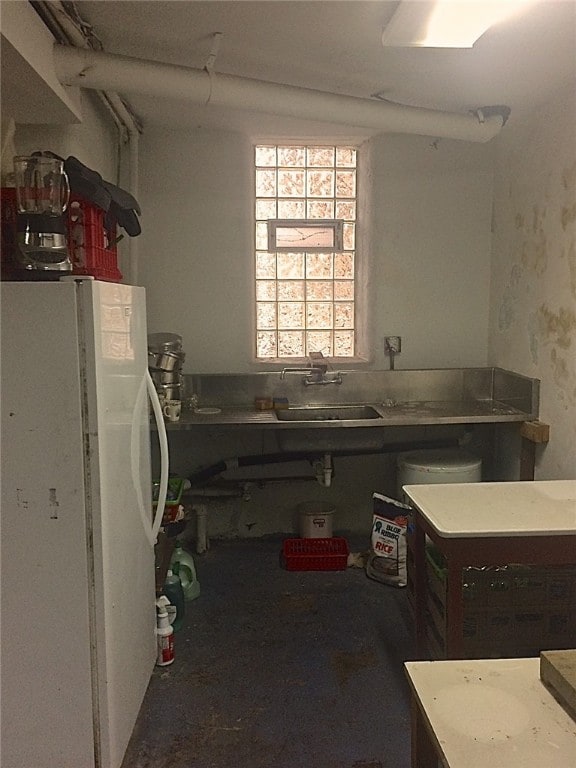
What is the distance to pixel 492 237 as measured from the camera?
3.76m

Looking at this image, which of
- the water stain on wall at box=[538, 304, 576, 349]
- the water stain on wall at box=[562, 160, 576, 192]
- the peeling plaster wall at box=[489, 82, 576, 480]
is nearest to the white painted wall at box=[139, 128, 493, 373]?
the peeling plaster wall at box=[489, 82, 576, 480]

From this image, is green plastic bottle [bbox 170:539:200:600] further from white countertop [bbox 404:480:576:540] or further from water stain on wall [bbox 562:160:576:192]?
water stain on wall [bbox 562:160:576:192]

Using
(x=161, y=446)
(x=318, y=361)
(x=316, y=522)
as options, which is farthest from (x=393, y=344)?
(x=161, y=446)

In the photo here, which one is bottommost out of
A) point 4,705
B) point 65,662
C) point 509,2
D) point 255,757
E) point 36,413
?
point 255,757

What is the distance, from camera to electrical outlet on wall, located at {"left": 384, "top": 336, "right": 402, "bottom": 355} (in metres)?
3.76

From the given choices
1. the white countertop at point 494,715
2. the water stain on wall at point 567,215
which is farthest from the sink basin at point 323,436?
the white countertop at point 494,715

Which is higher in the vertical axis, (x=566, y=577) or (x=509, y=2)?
(x=509, y=2)

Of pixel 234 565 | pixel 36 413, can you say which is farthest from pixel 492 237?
pixel 36 413

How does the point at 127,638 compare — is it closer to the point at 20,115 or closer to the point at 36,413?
the point at 36,413

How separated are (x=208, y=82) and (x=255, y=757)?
2.49 meters

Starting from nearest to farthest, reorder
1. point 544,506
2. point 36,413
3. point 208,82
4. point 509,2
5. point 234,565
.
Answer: point 36,413 < point 509,2 < point 544,506 < point 208,82 < point 234,565

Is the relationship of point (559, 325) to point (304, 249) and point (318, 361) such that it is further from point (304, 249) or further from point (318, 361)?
point (304, 249)

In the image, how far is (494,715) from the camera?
1213 mm

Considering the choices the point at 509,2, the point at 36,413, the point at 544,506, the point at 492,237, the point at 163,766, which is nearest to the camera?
the point at 36,413
